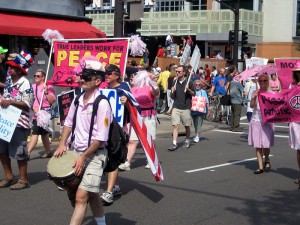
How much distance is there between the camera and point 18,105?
7.66 metres

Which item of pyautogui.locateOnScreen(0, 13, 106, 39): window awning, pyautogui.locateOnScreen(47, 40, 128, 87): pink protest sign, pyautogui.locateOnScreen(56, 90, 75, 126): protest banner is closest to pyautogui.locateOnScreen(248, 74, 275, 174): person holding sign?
pyautogui.locateOnScreen(47, 40, 128, 87): pink protest sign

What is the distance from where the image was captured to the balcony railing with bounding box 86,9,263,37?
41.3 meters

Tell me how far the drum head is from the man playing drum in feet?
0.14

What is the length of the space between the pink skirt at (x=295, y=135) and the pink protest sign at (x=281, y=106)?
3.8 inches

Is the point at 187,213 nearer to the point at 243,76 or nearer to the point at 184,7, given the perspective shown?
the point at 243,76

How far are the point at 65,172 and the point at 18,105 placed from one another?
279 centimetres

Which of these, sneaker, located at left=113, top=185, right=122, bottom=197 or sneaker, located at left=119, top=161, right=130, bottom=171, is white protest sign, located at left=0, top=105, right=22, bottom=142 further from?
sneaker, located at left=119, top=161, right=130, bottom=171

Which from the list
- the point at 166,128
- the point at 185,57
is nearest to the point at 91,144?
the point at 166,128

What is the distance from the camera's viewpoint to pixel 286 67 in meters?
9.74

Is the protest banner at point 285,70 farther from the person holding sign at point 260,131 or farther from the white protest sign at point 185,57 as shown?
the white protest sign at point 185,57

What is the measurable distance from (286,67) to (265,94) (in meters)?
0.70

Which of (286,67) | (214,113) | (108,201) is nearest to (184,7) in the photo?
(214,113)

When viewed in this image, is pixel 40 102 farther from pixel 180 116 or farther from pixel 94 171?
pixel 94 171

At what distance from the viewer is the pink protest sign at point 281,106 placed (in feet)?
29.3
